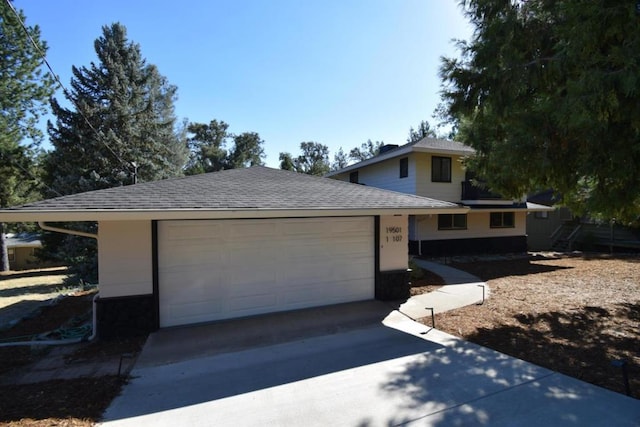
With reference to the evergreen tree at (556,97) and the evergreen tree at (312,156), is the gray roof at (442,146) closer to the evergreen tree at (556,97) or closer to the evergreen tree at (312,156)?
the evergreen tree at (556,97)

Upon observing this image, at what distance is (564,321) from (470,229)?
11.0 m

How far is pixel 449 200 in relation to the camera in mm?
16781

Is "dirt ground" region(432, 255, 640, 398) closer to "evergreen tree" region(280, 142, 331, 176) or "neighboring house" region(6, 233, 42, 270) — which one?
"neighboring house" region(6, 233, 42, 270)

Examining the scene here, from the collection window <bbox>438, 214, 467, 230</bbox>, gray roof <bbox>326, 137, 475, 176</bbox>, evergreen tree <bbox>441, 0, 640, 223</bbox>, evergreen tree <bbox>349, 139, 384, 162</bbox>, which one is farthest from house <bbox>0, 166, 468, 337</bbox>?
evergreen tree <bbox>349, 139, 384, 162</bbox>

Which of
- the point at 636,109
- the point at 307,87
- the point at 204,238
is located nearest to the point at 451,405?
the point at 636,109

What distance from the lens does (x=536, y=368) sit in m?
4.61

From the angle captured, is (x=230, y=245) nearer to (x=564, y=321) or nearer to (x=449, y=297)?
(x=449, y=297)

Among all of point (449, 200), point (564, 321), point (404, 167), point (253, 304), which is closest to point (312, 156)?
point (404, 167)

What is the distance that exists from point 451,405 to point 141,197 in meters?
5.82

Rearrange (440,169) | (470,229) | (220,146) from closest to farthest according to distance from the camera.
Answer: (440,169)
(470,229)
(220,146)

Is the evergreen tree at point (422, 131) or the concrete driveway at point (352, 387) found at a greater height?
the evergreen tree at point (422, 131)

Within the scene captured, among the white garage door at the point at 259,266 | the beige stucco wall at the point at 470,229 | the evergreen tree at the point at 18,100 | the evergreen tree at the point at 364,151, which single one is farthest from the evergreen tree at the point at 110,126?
the evergreen tree at the point at 364,151

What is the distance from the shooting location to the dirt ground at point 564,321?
485cm

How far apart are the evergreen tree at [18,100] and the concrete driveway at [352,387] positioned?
66.3 feet
